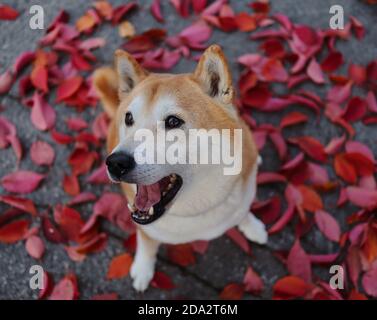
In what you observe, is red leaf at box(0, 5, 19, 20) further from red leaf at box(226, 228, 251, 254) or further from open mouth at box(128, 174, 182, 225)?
red leaf at box(226, 228, 251, 254)

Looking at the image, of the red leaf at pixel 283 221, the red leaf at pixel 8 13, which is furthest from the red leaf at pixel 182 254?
the red leaf at pixel 8 13

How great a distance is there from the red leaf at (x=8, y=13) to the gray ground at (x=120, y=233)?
4cm

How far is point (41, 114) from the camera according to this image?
258 centimetres

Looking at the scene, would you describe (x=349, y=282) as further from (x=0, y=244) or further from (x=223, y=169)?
(x=0, y=244)

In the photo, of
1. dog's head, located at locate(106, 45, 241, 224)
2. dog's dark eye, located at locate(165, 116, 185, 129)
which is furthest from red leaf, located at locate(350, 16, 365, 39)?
dog's dark eye, located at locate(165, 116, 185, 129)

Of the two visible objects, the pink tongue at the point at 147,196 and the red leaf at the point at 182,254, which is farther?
the red leaf at the point at 182,254

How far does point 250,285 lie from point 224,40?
145cm

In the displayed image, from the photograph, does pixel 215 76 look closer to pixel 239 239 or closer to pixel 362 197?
pixel 239 239

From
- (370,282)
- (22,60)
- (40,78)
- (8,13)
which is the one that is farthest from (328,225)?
(8,13)

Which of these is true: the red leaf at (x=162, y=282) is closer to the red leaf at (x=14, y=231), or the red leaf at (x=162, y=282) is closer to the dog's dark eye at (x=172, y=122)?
the red leaf at (x=14, y=231)

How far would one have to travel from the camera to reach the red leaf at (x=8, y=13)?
285 cm

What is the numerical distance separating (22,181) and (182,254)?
0.93 meters

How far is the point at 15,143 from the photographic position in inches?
98.4

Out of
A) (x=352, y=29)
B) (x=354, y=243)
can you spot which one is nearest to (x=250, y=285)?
(x=354, y=243)
